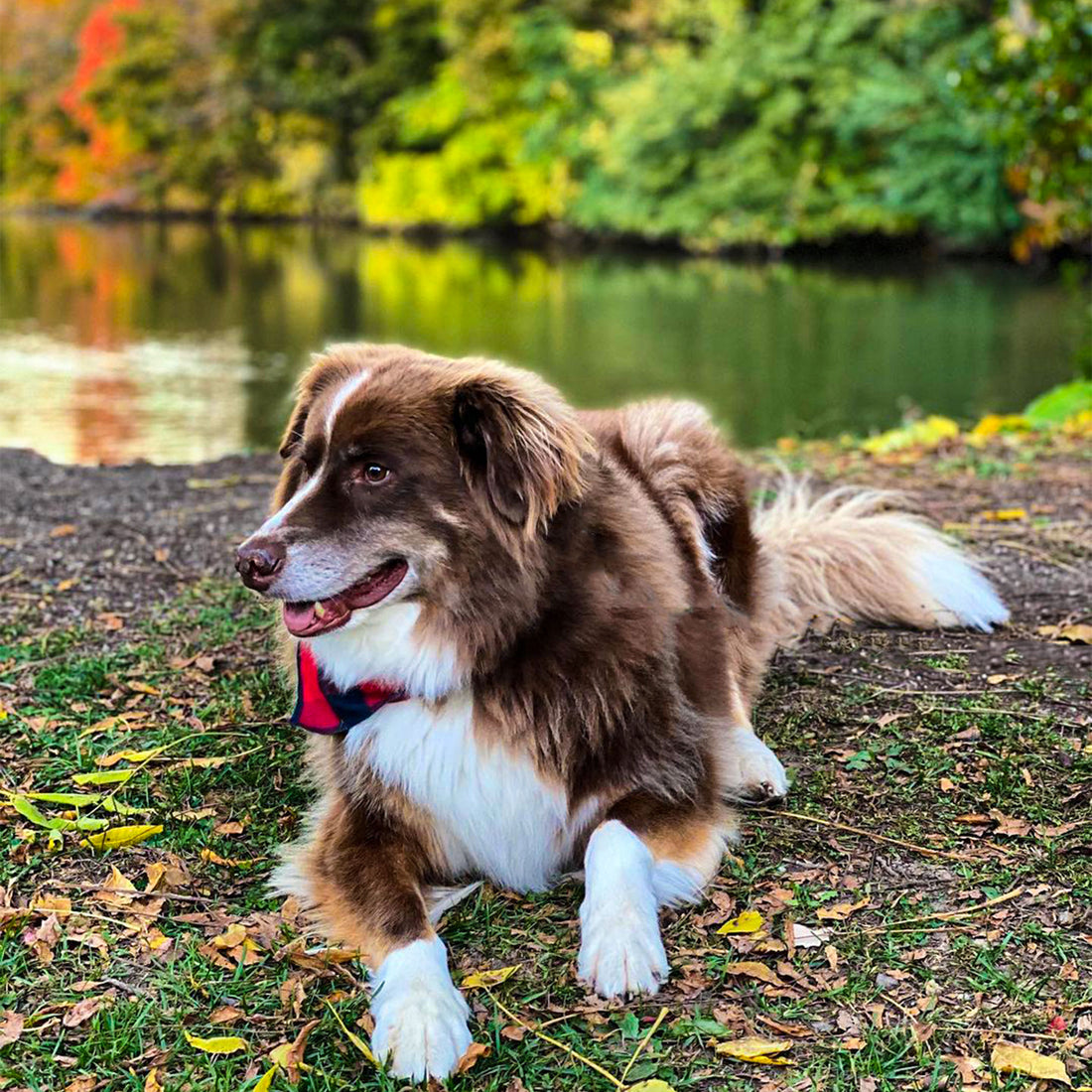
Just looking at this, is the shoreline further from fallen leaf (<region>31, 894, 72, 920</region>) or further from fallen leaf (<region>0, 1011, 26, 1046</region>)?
fallen leaf (<region>0, 1011, 26, 1046</region>)

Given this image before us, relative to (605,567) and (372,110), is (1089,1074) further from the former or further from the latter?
(372,110)

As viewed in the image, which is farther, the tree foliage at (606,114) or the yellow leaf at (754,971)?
the tree foliage at (606,114)

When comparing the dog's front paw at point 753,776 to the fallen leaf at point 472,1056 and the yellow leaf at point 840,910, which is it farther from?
the fallen leaf at point 472,1056

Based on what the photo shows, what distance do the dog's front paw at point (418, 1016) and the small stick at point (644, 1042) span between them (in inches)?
14.2

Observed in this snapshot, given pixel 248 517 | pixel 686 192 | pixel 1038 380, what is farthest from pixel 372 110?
pixel 248 517

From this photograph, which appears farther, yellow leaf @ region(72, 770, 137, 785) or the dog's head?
yellow leaf @ region(72, 770, 137, 785)

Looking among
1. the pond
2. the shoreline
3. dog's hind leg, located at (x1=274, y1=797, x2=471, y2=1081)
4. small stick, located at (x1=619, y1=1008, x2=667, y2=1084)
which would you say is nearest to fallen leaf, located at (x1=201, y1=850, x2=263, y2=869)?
dog's hind leg, located at (x1=274, y1=797, x2=471, y2=1081)

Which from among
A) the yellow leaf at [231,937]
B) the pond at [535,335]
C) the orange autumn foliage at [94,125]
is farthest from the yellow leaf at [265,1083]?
the orange autumn foliage at [94,125]

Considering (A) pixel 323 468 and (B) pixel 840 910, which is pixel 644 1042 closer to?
(B) pixel 840 910

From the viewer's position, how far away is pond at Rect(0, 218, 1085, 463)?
15.9 m

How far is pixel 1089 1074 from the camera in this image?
284 cm

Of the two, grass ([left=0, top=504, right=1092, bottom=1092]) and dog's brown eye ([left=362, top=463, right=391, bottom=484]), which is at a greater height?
dog's brown eye ([left=362, top=463, right=391, bottom=484])

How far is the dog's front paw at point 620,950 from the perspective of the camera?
3131 mm

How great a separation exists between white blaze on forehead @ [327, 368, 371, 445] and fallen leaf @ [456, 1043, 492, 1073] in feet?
5.09
